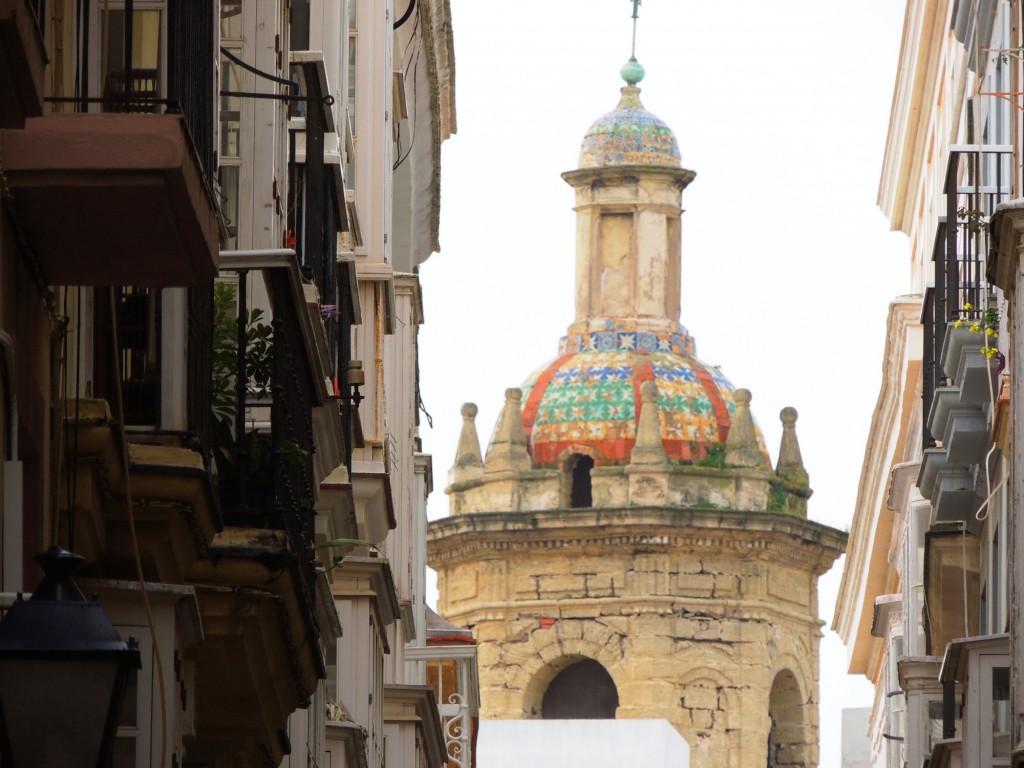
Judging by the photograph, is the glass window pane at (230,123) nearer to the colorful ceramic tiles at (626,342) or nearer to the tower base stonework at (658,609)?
the tower base stonework at (658,609)

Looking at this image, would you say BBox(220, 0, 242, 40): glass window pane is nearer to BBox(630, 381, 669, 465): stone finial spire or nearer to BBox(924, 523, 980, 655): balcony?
BBox(924, 523, 980, 655): balcony

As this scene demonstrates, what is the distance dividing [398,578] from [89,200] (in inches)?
602

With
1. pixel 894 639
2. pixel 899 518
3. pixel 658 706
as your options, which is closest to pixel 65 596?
pixel 894 639

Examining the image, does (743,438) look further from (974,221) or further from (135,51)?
(135,51)

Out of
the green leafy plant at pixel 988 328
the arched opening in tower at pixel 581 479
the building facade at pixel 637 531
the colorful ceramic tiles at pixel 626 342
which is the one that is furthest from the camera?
the arched opening in tower at pixel 581 479

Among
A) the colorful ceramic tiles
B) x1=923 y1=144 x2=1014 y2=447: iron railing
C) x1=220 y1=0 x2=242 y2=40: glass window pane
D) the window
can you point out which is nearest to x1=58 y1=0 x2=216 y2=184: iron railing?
the window

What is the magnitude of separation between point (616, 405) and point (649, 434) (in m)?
1.55

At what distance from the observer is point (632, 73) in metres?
55.2

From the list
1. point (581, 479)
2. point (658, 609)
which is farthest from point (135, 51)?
point (581, 479)

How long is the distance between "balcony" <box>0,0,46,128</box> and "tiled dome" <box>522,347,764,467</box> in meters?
44.5

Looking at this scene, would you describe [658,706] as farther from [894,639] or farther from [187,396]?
[187,396]

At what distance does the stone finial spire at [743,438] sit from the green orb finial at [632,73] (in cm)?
699

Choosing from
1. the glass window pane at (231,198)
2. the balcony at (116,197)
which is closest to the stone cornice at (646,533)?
the glass window pane at (231,198)

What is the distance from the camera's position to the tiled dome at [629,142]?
52219 mm
